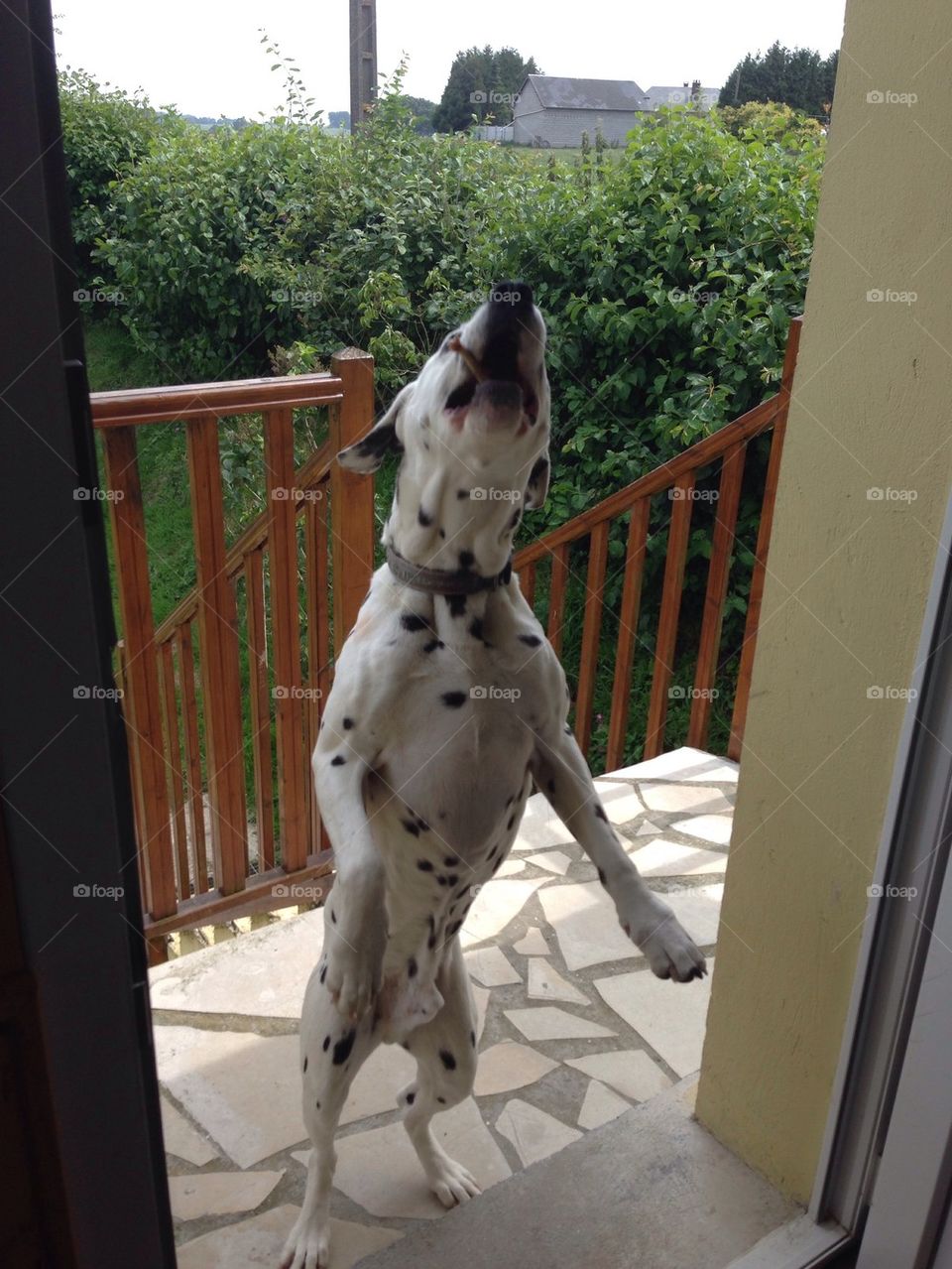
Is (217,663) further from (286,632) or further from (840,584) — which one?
(840,584)

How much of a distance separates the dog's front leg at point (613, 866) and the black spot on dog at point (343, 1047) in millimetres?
432

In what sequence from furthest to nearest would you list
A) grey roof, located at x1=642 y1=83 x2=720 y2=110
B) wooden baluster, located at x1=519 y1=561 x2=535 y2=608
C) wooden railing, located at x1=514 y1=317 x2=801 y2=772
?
1. wooden baluster, located at x1=519 y1=561 x2=535 y2=608
2. wooden railing, located at x1=514 y1=317 x2=801 y2=772
3. grey roof, located at x1=642 y1=83 x2=720 y2=110

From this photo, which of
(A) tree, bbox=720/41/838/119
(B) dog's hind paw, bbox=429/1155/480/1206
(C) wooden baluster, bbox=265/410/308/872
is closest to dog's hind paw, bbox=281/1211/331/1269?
(B) dog's hind paw, bbox=429/1155/480/1206

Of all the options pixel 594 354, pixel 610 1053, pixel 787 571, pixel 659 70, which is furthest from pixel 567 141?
pixel 610 1053

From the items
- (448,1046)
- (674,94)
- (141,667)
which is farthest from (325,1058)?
(674,94)

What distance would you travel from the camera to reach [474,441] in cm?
110

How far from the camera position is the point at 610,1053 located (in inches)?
87.4

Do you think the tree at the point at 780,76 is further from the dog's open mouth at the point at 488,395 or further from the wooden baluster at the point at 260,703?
the wooden baluster at the point at 260,703

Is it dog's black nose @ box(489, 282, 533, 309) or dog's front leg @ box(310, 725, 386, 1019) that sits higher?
dog's black nose @ box(489, 282, 533, 309)

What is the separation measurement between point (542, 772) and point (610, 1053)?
1129mm

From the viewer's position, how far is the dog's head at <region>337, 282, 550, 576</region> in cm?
109

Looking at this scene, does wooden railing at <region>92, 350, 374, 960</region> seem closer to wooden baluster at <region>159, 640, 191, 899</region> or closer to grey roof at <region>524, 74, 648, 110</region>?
wooden baluster at <region>159, 640, 191, 899</region>

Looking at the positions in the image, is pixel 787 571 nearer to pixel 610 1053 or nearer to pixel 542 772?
pixel 542 772

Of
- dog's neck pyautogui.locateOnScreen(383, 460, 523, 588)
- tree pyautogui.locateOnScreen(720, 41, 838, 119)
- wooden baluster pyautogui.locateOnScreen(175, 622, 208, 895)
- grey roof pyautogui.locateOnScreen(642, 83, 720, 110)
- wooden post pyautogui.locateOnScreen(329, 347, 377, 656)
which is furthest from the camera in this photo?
wooden baluster pyautogui.locateOnScreen(175, 622, 208, 895)
